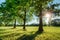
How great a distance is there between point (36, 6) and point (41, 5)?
106 cm

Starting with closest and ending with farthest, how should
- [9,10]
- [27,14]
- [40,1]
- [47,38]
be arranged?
[47,38]
[40,1]
[9,10]
[27,14]

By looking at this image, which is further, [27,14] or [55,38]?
[27,14]

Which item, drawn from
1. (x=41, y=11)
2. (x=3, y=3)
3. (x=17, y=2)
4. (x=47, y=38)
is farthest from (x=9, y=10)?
(x=47, y=38)

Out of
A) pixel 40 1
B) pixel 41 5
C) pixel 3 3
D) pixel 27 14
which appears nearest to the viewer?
pixel 40 1

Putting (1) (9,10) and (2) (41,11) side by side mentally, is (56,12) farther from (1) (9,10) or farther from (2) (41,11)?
(1) (9,10)

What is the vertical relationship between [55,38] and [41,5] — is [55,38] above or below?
below

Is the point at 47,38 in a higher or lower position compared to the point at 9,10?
lower

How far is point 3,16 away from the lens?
41.2m

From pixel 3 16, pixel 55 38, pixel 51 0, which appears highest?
pixel 51 0

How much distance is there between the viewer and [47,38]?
25.6 metres

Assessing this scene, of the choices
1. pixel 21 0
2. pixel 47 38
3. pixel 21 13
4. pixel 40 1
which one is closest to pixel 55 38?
pixel 47 38

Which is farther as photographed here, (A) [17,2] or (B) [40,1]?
(A) [17,2]

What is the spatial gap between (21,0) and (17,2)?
2.33m

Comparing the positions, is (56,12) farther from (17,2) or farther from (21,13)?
(21,13)
